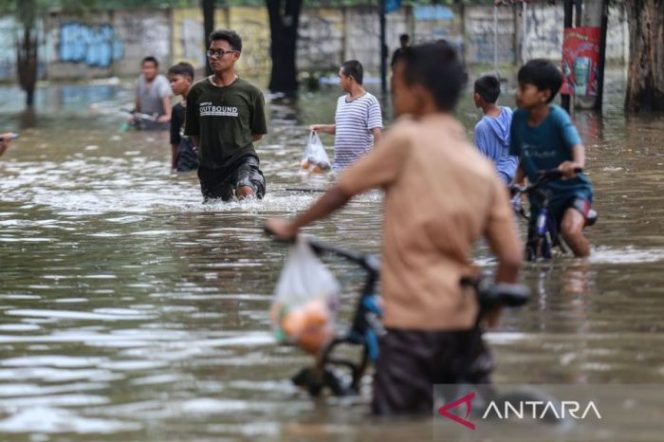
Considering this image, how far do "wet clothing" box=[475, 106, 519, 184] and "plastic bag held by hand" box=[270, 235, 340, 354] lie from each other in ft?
22.7

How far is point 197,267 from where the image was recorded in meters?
11.4

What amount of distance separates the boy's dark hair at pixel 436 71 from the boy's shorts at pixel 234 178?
8158 mm

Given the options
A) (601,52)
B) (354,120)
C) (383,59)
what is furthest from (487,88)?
(383,59)

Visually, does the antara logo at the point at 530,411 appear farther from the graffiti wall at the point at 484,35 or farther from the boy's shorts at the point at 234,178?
the graffiti wall at the point at 484,35

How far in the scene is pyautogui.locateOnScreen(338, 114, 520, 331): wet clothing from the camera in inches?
248

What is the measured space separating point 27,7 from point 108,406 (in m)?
35.0

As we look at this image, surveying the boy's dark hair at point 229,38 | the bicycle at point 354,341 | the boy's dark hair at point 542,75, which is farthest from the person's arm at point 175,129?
the bicycle at point 354,341

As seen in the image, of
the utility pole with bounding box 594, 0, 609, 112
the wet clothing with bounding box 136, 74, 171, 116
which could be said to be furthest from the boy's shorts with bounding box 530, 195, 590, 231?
the utility pole with bounding box 594, 0, 609, 112

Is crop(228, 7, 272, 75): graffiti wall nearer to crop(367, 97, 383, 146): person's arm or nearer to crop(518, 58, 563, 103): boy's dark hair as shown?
crop(367, 97, 383, 146): person's arm

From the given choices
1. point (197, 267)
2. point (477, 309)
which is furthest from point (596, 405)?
point (197, 267)

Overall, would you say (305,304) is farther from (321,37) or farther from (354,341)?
(321,37)

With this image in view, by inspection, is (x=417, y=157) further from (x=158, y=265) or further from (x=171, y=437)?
(x=158, y=265)

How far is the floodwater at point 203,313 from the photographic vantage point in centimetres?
689

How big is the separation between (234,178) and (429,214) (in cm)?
852
